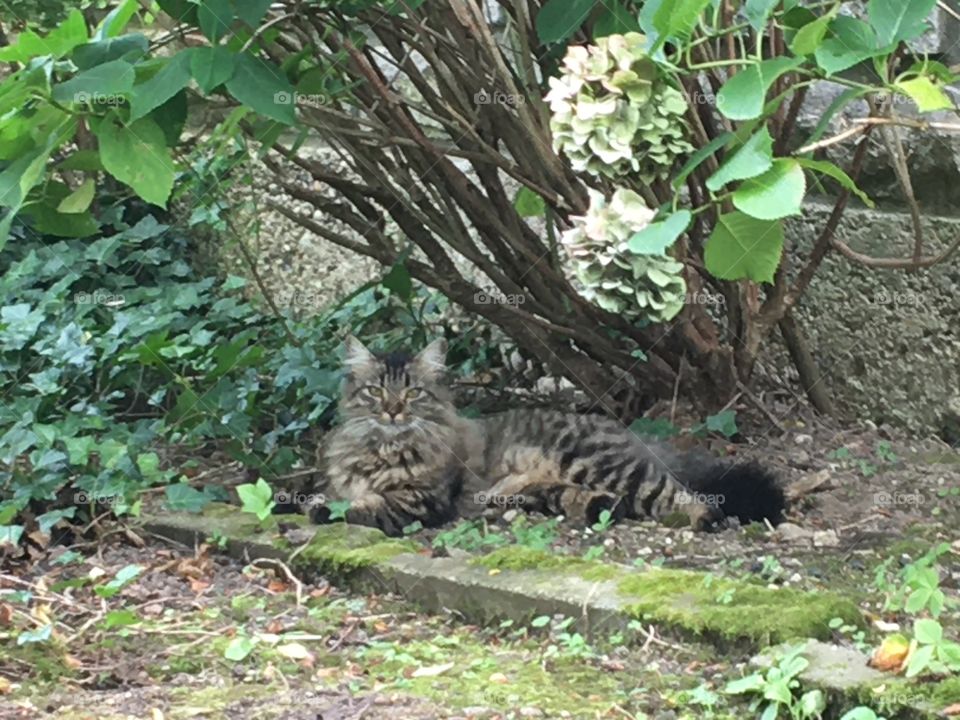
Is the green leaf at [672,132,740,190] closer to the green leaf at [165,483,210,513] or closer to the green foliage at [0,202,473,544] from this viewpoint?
the green foliage at [0,202,473,544]

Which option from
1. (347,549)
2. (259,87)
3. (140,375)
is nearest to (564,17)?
(259,87)

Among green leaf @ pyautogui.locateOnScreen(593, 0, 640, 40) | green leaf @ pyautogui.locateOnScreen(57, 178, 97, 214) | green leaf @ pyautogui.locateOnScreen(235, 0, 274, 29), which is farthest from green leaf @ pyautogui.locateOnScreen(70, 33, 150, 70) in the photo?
green leaf @ pyautogui.locateOnScreen(593, 0, 640, 40)

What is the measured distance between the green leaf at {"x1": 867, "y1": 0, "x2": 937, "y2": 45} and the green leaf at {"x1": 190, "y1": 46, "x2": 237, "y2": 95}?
1188mm

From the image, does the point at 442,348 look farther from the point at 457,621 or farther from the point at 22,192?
the point at 22,192

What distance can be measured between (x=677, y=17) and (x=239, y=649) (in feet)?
4.75

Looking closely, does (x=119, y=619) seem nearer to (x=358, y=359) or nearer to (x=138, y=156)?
(x=138, y=156)

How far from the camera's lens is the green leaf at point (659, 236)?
177 cm

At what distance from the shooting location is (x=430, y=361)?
4.36 metres

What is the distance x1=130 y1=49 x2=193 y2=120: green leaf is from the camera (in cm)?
247

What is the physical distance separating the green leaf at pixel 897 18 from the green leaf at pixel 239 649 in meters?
1.57

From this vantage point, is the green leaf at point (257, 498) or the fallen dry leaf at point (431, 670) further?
the green leaf at point (257, 498)

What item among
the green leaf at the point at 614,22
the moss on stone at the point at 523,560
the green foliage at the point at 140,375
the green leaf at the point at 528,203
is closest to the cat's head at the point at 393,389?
the green foliage at the point at 140,375

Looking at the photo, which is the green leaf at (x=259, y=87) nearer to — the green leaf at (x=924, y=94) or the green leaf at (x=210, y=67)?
the green leaf at (x=210, y=67)

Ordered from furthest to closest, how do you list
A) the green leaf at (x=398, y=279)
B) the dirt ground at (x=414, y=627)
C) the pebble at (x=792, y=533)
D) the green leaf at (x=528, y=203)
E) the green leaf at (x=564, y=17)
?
1. the green leaf at (x=398, y=279)
2. the green leaf at (x=528, y=203)
3. the pebble at (x=792, y=533)
4. the green leaf at (x=564, y=17)
5. the dirt ground at (x=414, y=627)
